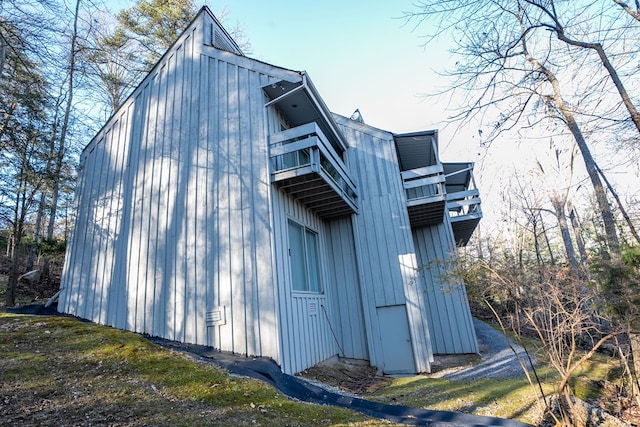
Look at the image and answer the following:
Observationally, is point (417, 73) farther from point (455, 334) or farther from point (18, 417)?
point (455, 334)

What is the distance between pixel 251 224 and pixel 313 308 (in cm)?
257

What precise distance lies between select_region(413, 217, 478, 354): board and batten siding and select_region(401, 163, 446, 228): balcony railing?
879mm

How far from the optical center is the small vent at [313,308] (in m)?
7.52

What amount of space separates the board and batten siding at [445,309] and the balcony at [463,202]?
2.58ft

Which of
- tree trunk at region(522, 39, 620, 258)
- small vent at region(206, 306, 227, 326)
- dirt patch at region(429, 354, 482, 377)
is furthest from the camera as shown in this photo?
dirt patch at region(429, 354, 482, 377)

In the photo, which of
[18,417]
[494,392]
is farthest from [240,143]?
[494,392]

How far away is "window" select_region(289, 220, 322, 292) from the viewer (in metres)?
7.45

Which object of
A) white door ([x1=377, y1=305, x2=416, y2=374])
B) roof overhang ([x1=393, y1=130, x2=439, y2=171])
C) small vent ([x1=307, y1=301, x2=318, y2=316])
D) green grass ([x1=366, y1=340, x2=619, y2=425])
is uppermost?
roof overhang ([x1=393, y1=130, x2=439, y2=171])

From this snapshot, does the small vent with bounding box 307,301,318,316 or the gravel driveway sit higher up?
the small vent with bounding box 307,301,318,316

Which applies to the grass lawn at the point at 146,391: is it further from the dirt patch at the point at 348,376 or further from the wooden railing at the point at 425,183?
the wooden railing at the point at 425,183

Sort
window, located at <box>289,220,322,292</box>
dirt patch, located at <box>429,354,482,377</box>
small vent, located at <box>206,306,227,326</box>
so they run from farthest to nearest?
dirt patch, located at <box>429,354,482,377</box>
window, located at <box>289,220,322,292</box>
small vent, located at <box>206,306,227,326</box>

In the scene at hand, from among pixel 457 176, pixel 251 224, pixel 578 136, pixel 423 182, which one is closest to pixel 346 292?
pixel 251 224

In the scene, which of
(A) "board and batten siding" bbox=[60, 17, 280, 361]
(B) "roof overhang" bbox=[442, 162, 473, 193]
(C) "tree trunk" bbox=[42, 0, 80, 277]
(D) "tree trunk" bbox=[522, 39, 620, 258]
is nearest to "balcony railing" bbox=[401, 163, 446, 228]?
(B) "roof overhang" bbox=[442, 162, 473, 193]

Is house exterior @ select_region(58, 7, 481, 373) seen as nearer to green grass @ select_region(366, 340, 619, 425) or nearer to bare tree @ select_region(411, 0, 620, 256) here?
green grass @ select_region(366, 340, 619, 425)
